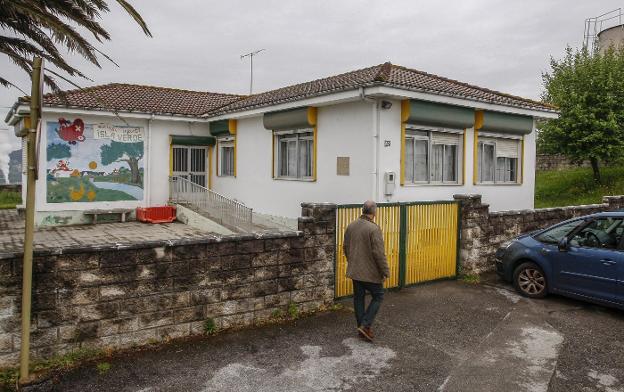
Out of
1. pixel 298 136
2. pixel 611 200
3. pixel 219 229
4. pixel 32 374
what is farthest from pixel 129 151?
pixel 611 200

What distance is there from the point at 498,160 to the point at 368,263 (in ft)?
30.9

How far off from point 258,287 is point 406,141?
6.46 meters

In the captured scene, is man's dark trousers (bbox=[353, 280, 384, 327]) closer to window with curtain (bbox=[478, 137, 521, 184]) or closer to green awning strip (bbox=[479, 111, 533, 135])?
green awning strip (bbox=[479, 111, 533, 135])

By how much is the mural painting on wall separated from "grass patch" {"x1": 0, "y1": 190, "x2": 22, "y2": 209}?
8057 millimetres

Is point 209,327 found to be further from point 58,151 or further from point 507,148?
point 58,151

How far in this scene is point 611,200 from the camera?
1377 cm

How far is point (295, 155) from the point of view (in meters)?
13.3

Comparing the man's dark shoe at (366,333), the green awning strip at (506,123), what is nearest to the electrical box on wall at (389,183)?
the green awning strip at (506,123)

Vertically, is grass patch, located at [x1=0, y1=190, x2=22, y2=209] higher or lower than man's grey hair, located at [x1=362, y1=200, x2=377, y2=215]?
lower

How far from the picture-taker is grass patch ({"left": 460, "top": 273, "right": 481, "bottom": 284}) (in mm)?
8906

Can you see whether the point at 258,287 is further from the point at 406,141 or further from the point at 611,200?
the point at 611,200

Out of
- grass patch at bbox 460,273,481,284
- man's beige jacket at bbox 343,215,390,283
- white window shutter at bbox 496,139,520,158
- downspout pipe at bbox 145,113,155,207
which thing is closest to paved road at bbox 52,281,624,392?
man's beige jacket at bbox 343,215,390,283

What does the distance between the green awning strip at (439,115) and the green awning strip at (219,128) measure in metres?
6.94

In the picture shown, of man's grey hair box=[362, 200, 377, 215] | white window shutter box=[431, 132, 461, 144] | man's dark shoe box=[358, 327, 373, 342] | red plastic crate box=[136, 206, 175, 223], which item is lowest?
man's dark shoe box=[358, 327, 373, 342]
